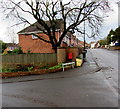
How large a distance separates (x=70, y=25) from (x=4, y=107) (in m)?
13.6

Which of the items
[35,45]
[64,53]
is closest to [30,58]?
[64,53]

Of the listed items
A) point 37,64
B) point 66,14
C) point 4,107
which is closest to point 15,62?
point 37,64

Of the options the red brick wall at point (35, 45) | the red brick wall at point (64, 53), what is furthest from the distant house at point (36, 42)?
the red brick wall at point (64, 53)

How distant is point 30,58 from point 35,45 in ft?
29.1

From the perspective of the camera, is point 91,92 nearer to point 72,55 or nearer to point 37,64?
point 72,55

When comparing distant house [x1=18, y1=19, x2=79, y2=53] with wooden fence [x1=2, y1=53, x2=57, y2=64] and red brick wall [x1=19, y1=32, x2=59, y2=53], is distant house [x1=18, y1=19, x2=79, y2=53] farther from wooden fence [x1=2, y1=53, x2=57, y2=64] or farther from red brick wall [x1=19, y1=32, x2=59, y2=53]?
wooden fence [x1=2, y1=53, x2=57, y2=64]

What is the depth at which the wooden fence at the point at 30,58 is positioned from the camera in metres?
12.7

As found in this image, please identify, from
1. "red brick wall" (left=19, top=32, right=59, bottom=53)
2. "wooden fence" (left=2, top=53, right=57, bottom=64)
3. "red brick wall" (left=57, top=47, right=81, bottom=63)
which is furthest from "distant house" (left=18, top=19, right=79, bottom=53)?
"red brick wall" (left=57, top=47, right=81, bottom=63)

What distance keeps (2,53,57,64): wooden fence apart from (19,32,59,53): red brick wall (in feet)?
24.7

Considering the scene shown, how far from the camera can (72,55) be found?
37.8 feet

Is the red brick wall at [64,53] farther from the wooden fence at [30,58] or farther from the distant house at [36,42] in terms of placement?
the distant house at [36,42]

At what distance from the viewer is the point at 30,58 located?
43.9ft

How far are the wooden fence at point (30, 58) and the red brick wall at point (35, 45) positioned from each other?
24.7ft

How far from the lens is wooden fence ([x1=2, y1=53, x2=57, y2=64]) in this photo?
41.8 feet
